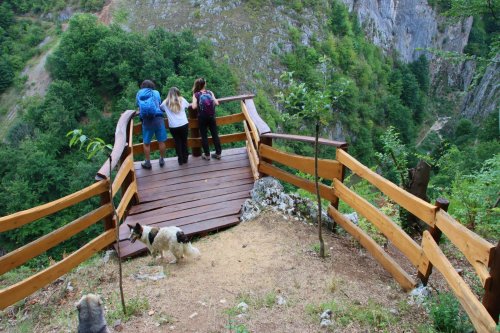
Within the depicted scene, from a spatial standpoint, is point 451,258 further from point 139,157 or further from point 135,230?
point 139,157

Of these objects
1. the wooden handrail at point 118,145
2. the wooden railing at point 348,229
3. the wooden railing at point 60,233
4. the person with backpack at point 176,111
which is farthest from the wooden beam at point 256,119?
the wooden railing at point 60,233

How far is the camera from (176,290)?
4246mm

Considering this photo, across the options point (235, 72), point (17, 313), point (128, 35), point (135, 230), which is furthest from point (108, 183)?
point (235, 72)

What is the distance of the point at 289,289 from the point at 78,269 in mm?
2685

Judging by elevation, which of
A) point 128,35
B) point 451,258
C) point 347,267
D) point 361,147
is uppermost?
point 128,35

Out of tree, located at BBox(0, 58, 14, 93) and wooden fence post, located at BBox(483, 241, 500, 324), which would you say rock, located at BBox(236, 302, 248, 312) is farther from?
tree, located at BBox(0, 58, 14, 93)

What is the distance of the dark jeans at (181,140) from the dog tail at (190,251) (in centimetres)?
297

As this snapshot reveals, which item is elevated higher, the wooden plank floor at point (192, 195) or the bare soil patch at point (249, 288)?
the wooden plank floor at point (192, 195)

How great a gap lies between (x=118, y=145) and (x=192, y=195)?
1.55m

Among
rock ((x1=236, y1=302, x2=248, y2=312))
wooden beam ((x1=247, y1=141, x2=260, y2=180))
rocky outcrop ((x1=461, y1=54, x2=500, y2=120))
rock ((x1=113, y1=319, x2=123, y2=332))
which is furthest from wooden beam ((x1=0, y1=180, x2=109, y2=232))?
rocky outcrop ((x1=461, y1=54, x2=500, y2=120))

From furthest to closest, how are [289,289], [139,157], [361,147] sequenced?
[361,147], [139,157], [289,289]

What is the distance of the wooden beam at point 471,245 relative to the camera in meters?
2.61

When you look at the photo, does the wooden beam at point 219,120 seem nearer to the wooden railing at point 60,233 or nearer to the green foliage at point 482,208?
the wooden railing at point 60,233

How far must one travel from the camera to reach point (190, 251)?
4.84 m
